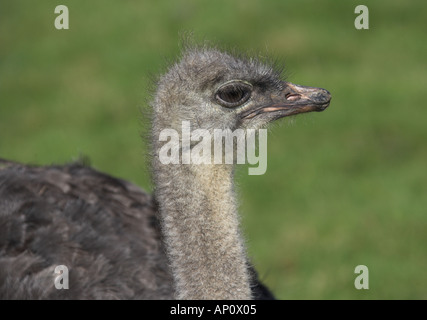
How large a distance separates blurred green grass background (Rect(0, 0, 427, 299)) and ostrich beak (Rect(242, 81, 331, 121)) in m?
2.23

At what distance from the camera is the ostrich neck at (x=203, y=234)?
11.3 ft

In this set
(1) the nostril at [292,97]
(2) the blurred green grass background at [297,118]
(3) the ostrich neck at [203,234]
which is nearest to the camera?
(3) the ostrich neck at [203,234]

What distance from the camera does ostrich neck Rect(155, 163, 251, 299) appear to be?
345 cm

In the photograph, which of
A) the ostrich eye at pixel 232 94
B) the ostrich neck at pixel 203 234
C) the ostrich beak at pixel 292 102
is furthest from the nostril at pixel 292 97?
the ostrich neck at pixel 203 234

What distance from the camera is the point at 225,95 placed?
11.5ft

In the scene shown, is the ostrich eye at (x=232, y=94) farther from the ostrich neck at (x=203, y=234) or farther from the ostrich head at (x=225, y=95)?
the ostrich neck at (x=203, y=234)

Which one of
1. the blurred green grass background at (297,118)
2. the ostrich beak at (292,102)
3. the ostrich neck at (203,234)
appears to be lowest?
the ostrich neck at (203,234)

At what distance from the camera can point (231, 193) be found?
3.53 m

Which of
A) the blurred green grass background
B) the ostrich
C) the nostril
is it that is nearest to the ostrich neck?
the ostrich

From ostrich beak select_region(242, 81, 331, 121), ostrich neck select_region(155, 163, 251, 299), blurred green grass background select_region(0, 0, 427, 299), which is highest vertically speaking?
blurred green grass background select_region(0, 0, 427, 299)

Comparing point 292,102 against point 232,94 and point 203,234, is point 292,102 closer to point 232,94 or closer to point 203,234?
point 232,94

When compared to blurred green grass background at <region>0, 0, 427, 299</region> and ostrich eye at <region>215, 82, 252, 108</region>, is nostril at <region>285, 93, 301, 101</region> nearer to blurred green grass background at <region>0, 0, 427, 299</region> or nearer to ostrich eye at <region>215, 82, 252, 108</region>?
ostrich eye at <region>215, 82, 252, 108</region>

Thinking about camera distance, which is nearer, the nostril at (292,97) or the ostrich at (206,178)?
the ostrich at (206,178)

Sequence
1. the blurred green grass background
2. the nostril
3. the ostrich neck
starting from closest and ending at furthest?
the ostrich neck → the nostril → the blurred green grass background
